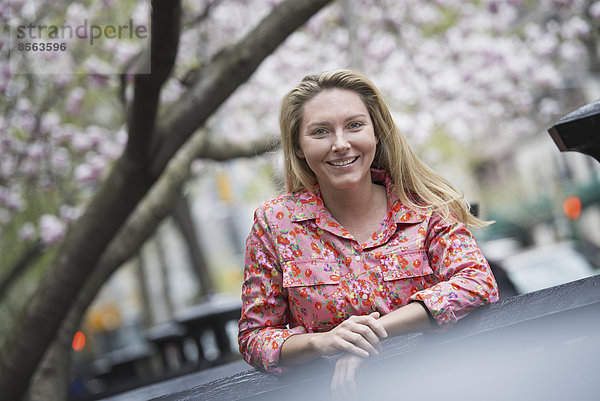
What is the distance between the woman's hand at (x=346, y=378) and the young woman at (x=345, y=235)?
28cm

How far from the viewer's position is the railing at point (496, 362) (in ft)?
7.06

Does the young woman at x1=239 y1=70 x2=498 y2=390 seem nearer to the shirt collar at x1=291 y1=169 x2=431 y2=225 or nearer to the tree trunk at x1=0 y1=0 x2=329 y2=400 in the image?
the shirt collar at x1=291 y1=169 x2=431 y2=225

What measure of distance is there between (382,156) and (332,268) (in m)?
0.59

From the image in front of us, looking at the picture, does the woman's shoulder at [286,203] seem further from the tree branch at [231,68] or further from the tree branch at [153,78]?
the tree branch at [231,68]

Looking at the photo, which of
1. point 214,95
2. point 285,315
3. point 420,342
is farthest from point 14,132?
point 420,342

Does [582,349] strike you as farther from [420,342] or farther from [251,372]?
[251,372]

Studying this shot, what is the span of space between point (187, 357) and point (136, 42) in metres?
4.30

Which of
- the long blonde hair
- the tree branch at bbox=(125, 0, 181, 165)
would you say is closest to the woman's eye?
the long blonde hair

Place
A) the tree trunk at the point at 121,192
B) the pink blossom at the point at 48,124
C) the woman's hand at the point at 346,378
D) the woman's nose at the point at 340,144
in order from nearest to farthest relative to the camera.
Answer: the woman's hand at the point at 346,378 < the woman's nose at the point at 340,144 < the tree trunk at the point at 121,192 < the pink blossom at the point at 48,124

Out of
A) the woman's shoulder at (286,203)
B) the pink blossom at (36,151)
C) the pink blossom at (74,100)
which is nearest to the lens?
the woman's shoulder at (286,203)

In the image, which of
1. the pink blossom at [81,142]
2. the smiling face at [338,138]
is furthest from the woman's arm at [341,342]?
the pink blossom at [81,142]

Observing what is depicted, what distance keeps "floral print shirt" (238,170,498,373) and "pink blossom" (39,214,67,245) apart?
7.33 metres

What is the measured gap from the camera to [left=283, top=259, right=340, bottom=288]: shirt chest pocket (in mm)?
2639

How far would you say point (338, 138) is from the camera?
273 cm
